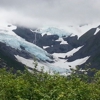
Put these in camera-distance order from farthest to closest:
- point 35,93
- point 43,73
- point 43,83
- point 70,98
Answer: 1. point 43,73
2. point 43,83
3. point 35,93
4. point 70,98

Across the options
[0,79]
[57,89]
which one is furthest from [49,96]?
[0,79]

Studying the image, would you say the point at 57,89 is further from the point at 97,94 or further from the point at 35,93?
the point at 97,94

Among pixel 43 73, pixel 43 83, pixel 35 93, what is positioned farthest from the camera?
pixel 43 73

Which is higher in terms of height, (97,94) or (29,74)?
(29,74)

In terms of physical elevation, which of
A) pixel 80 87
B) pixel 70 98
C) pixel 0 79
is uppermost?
pixel 0 79

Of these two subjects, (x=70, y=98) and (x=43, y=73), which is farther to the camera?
(x=43, y=73)

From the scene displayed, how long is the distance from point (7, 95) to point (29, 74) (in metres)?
2.90

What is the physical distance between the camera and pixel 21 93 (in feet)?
51.2

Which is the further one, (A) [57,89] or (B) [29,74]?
(B) [29,74]

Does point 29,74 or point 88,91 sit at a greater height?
point 29,74

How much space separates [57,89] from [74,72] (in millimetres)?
3977

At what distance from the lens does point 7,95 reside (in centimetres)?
1588

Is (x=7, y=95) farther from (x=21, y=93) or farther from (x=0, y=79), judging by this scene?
(x=0, y=79)

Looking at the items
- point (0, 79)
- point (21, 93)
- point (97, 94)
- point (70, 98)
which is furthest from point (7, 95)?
point (97, 94)
